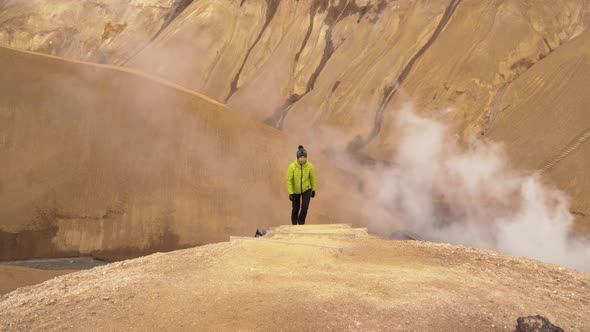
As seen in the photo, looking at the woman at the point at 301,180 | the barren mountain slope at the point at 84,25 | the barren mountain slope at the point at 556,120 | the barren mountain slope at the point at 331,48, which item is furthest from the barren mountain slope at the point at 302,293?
the barren mountain slope at the point at 84,25

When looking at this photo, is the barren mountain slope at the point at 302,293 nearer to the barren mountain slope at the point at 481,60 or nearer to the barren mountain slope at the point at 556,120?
the barren mountain slope at the point at 556,120

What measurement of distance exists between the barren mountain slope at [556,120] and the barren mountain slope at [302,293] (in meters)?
6.99

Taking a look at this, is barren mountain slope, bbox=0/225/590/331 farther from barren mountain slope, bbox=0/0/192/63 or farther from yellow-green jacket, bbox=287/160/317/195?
barren mountain slope, bbox=0/0/192/63

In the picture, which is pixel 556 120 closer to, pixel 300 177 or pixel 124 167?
pixel 300 177

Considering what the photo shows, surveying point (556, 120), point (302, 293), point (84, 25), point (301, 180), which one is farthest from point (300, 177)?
point (84, 25)

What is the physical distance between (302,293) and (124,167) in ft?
30.2

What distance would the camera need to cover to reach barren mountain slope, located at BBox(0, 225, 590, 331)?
3.21m

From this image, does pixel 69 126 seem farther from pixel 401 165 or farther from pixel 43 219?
pixel 401 165

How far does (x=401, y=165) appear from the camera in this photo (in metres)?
14.3

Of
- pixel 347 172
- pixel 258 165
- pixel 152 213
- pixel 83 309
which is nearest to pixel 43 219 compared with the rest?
pixel 152 213

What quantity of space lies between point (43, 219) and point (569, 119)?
11344 mm

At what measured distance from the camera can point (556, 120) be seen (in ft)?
40.7

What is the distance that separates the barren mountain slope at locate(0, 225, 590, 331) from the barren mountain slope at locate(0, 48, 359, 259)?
677 centimetres

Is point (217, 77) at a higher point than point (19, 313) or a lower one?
higher
